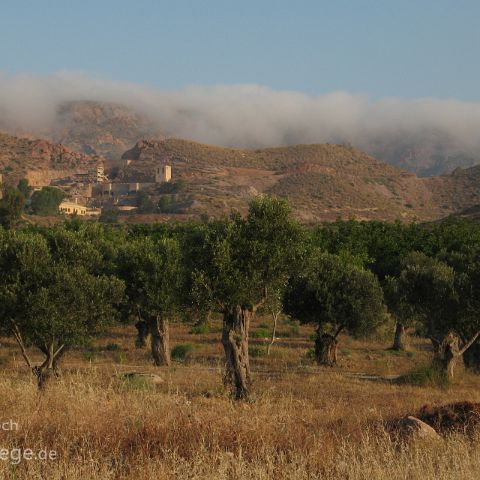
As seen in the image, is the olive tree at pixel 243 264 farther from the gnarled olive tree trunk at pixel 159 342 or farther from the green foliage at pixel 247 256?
the gnarled olive tree trunk at pixel 159 342

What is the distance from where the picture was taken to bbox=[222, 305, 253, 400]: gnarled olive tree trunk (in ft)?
74.1

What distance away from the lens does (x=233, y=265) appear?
74.3 ft

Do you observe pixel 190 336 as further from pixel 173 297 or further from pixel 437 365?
pixel 437 365

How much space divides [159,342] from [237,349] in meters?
15.3

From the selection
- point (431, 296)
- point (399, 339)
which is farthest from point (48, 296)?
point (399, 339)

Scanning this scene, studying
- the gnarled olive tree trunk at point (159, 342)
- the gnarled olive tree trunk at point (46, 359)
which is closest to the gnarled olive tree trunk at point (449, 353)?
the gnarled olive tree trunk at point (159, 342)

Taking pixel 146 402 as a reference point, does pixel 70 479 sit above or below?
above

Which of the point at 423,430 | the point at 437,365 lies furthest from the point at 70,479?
the point at 437,365

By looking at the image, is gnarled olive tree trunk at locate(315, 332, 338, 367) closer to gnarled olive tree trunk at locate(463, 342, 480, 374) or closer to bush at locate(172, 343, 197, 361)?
gnarled olive tree trunk at locate(463, 342, 480, 374)

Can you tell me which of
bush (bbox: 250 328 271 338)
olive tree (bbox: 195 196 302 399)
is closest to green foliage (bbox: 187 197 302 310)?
olive tree (bbox: 195 196 302 399)

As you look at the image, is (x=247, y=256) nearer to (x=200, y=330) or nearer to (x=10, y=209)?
(x=200, y=330)

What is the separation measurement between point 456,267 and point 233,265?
2713 cm

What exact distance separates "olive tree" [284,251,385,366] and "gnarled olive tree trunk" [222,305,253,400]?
15583 millimetres

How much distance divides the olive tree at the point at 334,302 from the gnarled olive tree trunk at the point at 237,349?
15583 mm
